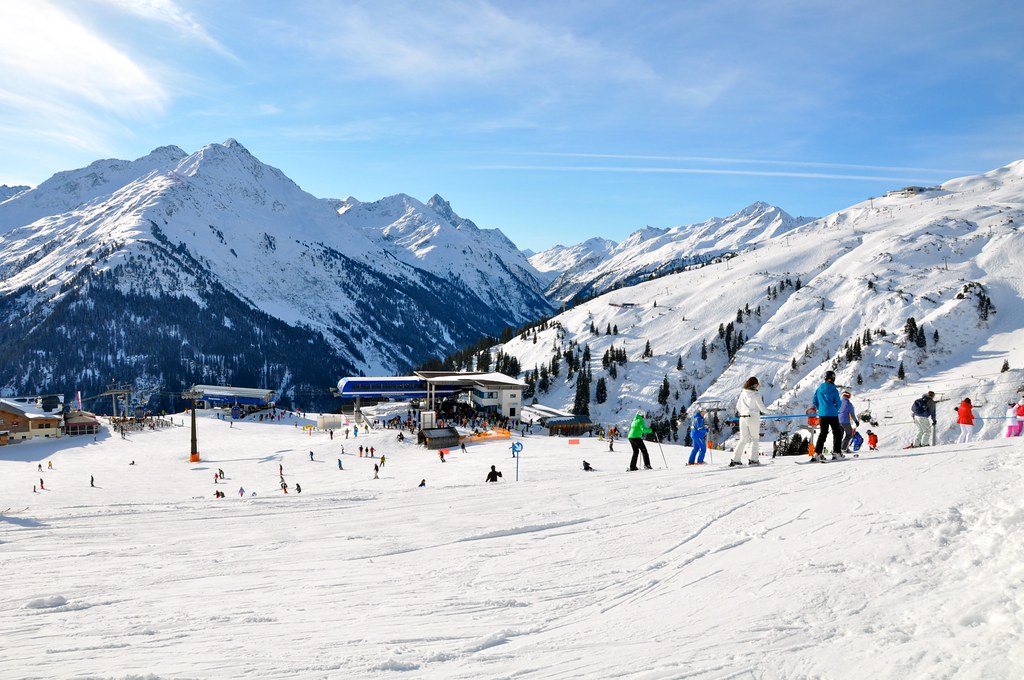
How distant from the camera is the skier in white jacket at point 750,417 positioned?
1320cm

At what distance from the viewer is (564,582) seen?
6.87 meters

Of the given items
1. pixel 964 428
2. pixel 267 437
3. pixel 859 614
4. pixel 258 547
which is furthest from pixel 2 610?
pixel 267 437

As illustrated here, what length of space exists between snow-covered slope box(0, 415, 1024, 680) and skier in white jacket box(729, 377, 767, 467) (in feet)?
4.55

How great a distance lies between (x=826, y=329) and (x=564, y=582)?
440 feet

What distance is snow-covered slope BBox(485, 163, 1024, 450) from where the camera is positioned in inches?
4043

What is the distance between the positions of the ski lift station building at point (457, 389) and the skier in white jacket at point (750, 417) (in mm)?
49689

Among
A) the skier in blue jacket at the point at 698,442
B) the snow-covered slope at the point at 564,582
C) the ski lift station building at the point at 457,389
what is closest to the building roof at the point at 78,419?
the ski lift station building at the point at 457,389

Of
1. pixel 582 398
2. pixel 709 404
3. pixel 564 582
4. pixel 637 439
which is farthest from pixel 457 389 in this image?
pixel 564 582

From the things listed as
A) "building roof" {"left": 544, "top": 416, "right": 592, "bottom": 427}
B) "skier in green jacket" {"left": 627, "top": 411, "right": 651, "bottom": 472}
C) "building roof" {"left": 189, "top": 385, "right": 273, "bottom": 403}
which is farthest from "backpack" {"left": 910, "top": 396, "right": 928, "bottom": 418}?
"building roof" {"left": 189, "top": 385, "right": 273, "bottom": 403}

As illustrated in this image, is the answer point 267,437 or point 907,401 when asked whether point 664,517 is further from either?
point 907,401

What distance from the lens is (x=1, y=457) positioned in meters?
51.3

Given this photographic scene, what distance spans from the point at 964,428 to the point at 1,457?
226 ft

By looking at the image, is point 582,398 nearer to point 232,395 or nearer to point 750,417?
point 232,395

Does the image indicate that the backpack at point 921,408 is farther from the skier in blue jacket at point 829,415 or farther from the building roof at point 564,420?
the building roof at point 564,420
